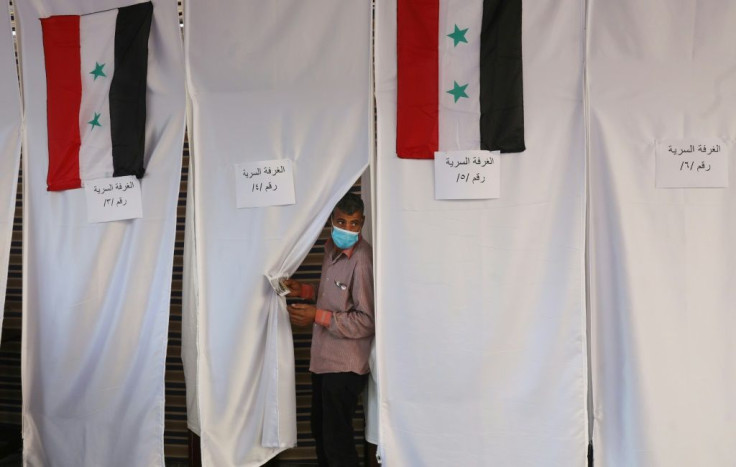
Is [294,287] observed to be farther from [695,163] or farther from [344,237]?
[695,163]

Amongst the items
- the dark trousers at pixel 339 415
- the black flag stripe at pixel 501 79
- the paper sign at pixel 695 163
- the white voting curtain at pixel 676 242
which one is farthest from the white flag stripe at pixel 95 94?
the paper sign at pixel 695 163

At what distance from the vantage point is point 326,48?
8.32ft

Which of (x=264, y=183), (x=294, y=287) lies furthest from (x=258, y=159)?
(x=294, y=287)

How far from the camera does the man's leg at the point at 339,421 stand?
268cm

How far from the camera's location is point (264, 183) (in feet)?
8.50

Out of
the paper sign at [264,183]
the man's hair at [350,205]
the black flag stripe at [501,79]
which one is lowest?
the man's hair at [350,205]

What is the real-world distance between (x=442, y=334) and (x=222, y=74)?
130 cm

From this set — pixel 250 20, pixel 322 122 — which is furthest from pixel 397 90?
pixel 250 20

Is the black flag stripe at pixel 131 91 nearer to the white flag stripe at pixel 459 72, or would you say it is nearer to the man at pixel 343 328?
the man at pixel 343 328

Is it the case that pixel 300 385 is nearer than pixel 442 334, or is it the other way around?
pixel 442 334

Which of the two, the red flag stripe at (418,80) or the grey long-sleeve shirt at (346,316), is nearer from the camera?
the red flag stripe at (418,80)

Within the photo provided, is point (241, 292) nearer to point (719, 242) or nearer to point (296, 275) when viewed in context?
point (296, 275)

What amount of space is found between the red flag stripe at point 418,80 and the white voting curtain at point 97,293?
89 centimetres

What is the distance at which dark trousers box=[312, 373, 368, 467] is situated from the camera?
2.68m
